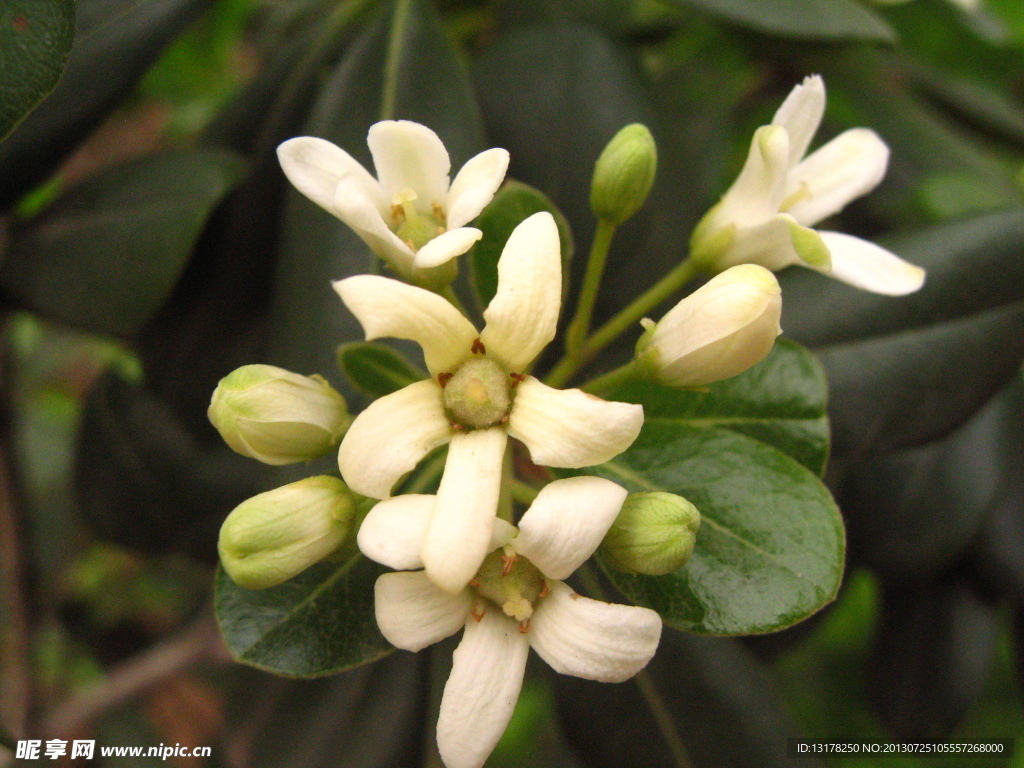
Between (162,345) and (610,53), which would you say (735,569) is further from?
(162,345)

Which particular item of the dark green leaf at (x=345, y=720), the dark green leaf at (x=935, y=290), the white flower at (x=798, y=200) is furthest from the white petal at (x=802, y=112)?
the dark green leaf at (x=345, y=720)

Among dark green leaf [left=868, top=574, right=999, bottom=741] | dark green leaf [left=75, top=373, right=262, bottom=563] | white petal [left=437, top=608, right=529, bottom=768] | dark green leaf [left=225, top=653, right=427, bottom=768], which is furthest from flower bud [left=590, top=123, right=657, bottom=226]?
dark green leaf [left=868, top=574, right=999, bottom=741]

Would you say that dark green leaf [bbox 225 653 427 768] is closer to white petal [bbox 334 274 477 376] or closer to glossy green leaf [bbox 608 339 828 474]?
glossy green leaf [bbox 608 339 828 474]

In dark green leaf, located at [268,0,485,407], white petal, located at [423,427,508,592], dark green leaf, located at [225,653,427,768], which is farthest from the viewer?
dark green leaf, located at [225,653,427,768]

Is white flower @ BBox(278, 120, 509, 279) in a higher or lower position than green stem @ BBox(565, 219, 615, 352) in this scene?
higher

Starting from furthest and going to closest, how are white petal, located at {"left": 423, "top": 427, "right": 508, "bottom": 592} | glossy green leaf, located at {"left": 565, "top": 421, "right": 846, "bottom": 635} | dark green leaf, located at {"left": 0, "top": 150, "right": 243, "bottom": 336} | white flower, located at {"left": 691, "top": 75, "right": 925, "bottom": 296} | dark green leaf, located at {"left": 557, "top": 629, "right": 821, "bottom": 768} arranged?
1. dark green leaf, located at {"left": 557, "top": 629, "right": 821, "bottom": 768}
2. dark green leaf, located at {"left": 0, "top": 150, "right": 243, "bottom": 336}
3. white flower, located at {"left": 691, "top": 75, "right": 925, "bottom": 296}
4. glossy green leaf, located at {"left": 565, "top": 421, "right": 846, "bottom": 635}
5. white petal, located at {"left": 423, "top": 427, "right": 508, "bottom": 592}

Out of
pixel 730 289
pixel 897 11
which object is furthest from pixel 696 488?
pixel 897 11

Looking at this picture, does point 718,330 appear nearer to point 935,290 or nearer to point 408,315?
point 408,315
